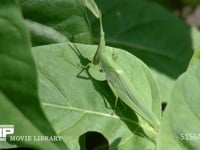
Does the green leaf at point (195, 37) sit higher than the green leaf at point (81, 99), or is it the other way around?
the green leaf at point (81, 99)

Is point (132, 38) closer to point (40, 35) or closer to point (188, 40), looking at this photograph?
point (188, 40)

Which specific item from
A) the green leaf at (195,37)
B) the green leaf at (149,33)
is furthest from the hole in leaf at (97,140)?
the green leaf at (195,37)

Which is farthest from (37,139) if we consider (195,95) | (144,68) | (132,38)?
(132,38)

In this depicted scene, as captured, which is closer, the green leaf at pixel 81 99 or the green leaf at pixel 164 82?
the green leaf at pixel 81 99
